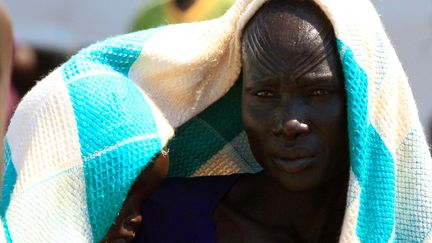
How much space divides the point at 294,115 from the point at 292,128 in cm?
4

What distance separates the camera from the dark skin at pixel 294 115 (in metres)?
2.93

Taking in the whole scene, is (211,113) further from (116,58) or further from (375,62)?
(375,62)

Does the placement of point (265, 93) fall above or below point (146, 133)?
above

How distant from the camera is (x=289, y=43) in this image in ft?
9.66

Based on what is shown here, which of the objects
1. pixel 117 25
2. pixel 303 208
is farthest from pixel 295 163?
pixel 117 25

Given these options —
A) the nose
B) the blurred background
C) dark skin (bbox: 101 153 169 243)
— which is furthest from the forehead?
the blurred background

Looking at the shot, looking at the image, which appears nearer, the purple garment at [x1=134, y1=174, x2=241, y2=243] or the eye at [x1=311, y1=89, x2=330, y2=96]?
the eye at [x1=311, y1=89, x2=330, y2=96]

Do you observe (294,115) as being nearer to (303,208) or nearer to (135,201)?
(303,208)

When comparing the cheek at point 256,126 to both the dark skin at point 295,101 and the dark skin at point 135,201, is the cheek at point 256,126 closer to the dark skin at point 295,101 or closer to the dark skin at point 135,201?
the dark skin at point 295,101

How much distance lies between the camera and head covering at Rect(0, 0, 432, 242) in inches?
116

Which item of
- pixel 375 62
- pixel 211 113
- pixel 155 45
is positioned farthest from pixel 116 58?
pixel 375 62

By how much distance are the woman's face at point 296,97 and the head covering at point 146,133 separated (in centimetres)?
4

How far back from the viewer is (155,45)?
3.21 metres

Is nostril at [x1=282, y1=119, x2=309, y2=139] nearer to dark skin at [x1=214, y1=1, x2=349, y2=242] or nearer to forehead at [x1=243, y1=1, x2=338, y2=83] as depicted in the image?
dark skin at [x1=214, y1=1, x2=349, y2=242]
